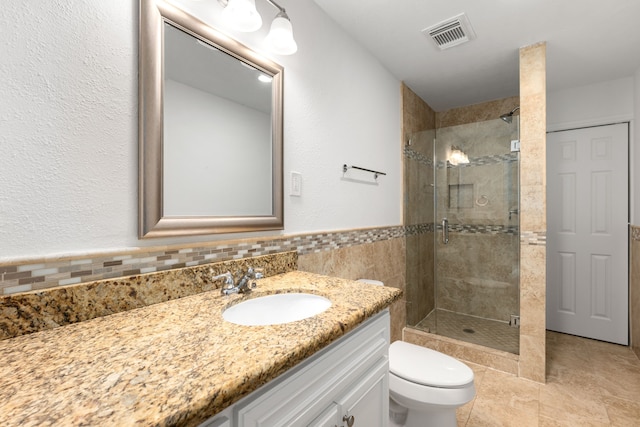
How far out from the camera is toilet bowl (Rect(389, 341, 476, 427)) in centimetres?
126

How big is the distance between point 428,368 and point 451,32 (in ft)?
6.63

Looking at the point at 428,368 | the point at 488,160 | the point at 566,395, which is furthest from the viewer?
the point at 488,160

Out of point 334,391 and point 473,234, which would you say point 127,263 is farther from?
point 473,234

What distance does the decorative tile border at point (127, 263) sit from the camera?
0.70 m

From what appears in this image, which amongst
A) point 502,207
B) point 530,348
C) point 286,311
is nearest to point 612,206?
point 502,207

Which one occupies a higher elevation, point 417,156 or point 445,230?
point 417,156

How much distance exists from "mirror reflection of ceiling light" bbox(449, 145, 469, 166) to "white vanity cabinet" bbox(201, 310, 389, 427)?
2.10m

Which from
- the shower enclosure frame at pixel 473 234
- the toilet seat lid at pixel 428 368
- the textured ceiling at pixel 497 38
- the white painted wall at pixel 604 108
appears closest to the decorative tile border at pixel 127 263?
the toilet seat lid at pixel 428 368

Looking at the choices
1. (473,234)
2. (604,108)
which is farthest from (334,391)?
(604,108)

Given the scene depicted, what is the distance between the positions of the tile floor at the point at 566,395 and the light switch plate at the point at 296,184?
158 centimetres

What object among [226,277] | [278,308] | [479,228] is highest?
[479,228]

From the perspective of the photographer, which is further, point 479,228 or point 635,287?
point 479,228

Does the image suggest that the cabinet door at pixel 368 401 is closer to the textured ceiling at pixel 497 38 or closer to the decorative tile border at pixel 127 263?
the decorative tile border at pixel 127 263

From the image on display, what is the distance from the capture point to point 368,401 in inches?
36.7
